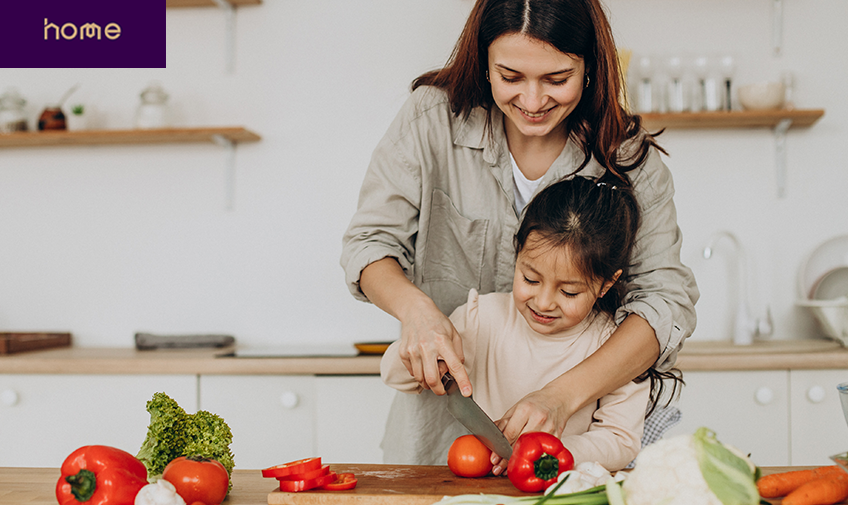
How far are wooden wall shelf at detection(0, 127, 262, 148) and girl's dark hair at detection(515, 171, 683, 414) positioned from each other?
1.48 m

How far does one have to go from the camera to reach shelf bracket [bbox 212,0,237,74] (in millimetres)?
2498

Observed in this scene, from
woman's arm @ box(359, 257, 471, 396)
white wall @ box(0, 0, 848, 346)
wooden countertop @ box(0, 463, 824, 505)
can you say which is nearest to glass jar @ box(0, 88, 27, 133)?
white wall @ box(0, 0, 848, 346)

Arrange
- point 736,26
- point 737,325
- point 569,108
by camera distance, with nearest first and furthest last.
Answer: point 569,108 < point 737,325 < point 736,26

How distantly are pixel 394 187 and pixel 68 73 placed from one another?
6.58 feet

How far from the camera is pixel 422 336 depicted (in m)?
0.97

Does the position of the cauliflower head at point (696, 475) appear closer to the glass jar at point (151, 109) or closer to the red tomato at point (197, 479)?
the red tomato at point (197, 479)

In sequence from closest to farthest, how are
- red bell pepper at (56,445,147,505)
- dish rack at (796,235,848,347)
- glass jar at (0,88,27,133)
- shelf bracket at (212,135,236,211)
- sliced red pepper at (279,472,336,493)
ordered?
1. red bell pepper at (56,445,147,505)
2. sliced red pepper at (279,472,336,493)
3. dish rack at (796,235,848,347)
4. glass jar at (0,88,27,133)
5. shelf bracket at (212,135,236,211)

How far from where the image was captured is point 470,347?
1.22 metres

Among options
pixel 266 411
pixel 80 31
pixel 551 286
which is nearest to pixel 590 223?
pixel 551 286

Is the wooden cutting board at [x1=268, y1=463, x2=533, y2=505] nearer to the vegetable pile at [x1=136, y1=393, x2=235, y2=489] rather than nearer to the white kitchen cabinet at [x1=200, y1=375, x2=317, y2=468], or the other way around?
the vegetable pile at [x1=136, y1=393, x2=235, y2=489]

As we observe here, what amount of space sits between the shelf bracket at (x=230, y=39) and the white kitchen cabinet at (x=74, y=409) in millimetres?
1209

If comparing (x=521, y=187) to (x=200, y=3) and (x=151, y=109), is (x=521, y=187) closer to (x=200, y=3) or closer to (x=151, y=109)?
(x=151, y=109)

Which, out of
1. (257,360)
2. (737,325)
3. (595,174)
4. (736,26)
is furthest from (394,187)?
(736,26)

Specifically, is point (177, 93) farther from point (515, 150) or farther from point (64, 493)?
point (64, 493)
